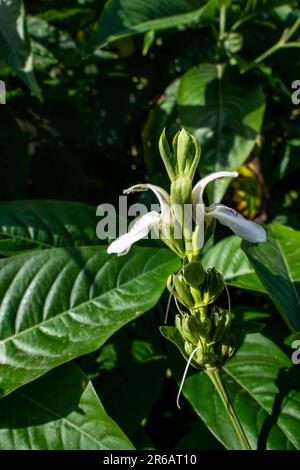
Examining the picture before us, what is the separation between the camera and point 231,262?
3.62 feet

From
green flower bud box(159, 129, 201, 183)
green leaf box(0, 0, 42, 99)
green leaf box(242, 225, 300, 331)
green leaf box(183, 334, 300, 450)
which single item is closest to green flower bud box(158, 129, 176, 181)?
green flower bud box(159, 129, 201, 183)

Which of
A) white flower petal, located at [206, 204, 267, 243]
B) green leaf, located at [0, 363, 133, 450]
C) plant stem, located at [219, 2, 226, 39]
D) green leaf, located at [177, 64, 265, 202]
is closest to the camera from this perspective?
white flower petal, located at [206, 204, 267, 243]

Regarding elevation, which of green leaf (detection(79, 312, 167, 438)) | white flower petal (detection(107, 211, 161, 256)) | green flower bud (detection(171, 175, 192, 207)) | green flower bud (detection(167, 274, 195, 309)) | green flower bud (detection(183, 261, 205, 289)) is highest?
green flower bud (detection(171, 175, 192, 207))

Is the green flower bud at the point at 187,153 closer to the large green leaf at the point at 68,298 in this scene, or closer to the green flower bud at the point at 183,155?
the green flower bud at the point at 183,155

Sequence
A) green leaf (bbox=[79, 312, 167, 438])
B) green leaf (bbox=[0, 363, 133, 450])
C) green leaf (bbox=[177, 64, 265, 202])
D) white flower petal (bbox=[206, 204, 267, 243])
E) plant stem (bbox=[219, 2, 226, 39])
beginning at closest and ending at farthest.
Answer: white flower petal (bbox=[206, 204, 267, 243])
green leaf (bbox=[0, 363, 133, 450])
green leaf (bbox=[79, 312, 167, 438])
green leaf (bbox=[177, 64, 265, 202])
plant stem (bbox=[219, 2, 226, 39])

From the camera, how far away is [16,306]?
915 millimetres

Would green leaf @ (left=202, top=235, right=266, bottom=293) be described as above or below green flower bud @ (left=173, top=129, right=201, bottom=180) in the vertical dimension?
below

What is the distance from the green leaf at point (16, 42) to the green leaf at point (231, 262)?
0.44 m

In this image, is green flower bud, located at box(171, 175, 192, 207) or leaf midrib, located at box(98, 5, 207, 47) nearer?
green flower bud, located at box(171, 175, 192, 207)

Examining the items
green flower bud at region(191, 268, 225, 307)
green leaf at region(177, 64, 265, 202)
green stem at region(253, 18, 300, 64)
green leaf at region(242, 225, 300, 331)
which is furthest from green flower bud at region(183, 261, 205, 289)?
green stem at region(253, 18, 300, 64)

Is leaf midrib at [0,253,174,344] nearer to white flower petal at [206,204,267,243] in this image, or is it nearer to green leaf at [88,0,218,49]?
white flower petal at [206,204,267,243]

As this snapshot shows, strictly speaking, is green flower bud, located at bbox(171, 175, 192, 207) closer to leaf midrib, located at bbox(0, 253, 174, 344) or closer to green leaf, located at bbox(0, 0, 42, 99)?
leaf midrib, located at bbox(0, 253, 174, 344)

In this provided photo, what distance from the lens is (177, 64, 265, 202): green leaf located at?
4.00 feet

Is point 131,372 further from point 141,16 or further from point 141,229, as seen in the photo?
point 141,16
